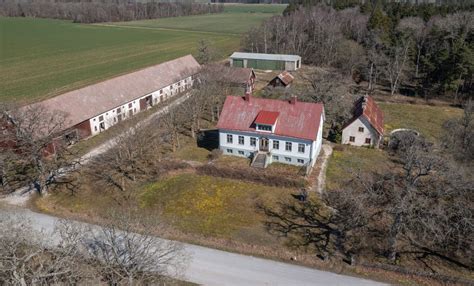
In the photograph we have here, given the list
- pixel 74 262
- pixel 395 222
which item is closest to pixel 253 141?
pixel 395 222

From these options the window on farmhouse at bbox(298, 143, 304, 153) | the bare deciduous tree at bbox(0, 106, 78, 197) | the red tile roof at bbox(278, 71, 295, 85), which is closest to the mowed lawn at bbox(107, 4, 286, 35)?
the red tile roof at bbox(278, 71, 295, 85)

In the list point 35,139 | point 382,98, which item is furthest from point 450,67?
point 35,139

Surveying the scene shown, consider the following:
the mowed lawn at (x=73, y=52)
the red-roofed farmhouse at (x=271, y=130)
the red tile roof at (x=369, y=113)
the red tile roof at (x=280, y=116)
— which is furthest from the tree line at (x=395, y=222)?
the mowed lawn at (x=73, y=52)

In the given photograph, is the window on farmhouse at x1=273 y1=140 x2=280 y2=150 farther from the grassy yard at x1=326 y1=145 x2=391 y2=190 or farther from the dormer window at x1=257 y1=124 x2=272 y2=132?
the grassy yard at x1=326 y1=145 x2=391 y2=190

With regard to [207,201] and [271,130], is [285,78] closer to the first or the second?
[271,130]

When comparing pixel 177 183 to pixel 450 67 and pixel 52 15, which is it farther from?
pixel 52 15

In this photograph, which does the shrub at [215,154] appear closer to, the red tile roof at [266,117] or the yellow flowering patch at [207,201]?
the yellow flowering patch at [207,201]
